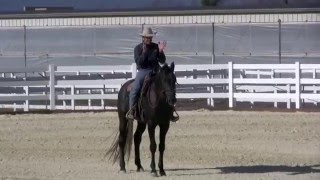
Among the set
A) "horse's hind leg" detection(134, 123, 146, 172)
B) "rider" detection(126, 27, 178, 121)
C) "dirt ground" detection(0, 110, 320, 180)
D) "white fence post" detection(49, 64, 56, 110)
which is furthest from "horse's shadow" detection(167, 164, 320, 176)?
"white fence post" detection(49, 64, 56, 110)

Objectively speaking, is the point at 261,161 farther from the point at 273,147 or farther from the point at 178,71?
the point at 178,71

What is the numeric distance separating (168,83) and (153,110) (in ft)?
1.80

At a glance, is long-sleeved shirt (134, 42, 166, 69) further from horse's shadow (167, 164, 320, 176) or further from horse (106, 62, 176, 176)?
horse's shadow (167, 164, 320, 176)

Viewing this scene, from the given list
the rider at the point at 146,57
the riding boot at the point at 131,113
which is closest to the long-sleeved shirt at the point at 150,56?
the rider at the point at 146,57

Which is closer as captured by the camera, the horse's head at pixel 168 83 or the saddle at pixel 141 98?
the horse's head at pixel 168 83

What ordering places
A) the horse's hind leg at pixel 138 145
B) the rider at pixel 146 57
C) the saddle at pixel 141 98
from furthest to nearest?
the horse's hind leg at pixel 138 145, the saddle at pixel 141 98, the rider at pixel 146 57

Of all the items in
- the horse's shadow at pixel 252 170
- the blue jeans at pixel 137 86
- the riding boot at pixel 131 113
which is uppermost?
the blue jeans at pixel 137 86

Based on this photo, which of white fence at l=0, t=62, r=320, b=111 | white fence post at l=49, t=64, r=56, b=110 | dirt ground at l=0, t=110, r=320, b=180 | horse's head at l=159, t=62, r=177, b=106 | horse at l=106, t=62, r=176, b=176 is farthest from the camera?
white fence post at l=49, t=64, r=56, b=110

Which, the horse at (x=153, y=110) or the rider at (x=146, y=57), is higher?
the rider at (x=146, y=57)

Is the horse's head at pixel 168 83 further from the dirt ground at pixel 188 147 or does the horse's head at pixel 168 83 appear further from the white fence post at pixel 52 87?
the white fence post at pixel 52 87

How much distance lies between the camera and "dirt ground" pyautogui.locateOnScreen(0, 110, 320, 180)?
572 inches

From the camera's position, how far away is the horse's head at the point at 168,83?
1365cm

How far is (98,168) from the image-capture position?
15109mm

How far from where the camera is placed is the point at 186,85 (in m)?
28.0
